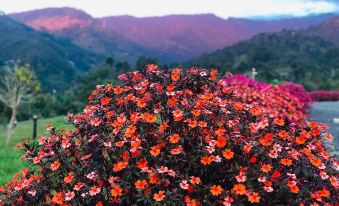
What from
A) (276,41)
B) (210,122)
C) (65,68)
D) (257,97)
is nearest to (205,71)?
(210,122)

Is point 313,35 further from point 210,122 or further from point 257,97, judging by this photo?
point 210,122

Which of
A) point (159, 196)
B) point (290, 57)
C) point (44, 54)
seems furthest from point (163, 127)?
point (44, 54)

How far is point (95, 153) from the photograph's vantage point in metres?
3.43

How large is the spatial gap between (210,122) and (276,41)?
73.1 m

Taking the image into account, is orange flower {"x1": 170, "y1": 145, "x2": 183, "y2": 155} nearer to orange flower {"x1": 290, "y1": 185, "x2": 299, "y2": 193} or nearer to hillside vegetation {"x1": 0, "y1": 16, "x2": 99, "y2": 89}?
orange flower {"x1": 290, "y1": 185, "x2": 299, "y2": 193}

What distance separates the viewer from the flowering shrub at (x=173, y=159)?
10.8 ft

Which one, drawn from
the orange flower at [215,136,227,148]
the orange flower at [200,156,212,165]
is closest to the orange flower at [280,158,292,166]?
the orange flower at [215,136,227,148]

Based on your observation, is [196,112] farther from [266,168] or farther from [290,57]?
[290,57]

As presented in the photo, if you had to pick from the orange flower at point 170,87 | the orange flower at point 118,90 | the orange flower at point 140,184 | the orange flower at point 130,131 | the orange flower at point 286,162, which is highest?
the orange flower at point 170,87

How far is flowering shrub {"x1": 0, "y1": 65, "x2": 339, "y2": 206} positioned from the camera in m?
3.28

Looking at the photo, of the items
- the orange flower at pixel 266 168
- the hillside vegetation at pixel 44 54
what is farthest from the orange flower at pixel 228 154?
the hillside vegetation at pixel 44 54

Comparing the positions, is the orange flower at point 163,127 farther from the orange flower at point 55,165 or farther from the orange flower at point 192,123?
the orange flower at point 55,165

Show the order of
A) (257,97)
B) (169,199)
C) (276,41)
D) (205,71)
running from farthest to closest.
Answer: (276,41)
(257,97)
(205,71)
(169,199)

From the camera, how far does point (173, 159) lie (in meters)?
3.33
